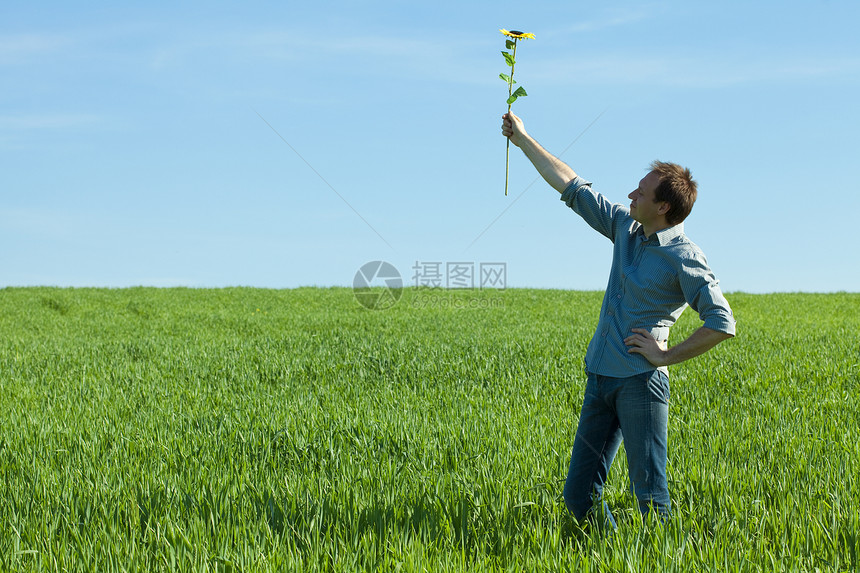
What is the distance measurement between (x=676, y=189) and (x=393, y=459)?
303 centimetres

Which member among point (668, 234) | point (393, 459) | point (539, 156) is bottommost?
point (393, 459)

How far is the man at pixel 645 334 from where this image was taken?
316 cm

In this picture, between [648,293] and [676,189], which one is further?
[648,293]

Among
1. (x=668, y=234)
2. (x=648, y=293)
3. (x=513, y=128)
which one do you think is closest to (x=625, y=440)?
(x=648, y=293)

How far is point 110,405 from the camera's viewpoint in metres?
7.44

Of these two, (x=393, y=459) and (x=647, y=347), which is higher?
(x=647, y=347)

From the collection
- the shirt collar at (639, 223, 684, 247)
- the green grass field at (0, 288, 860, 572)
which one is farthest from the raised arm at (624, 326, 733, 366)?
the green grass field at (0, 288, 860, 572)

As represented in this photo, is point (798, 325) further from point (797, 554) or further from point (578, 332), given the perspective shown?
point (797, 554)

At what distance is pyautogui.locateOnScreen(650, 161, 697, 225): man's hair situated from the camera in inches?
127

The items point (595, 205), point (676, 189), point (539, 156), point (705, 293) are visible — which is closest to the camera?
point (705, 293)

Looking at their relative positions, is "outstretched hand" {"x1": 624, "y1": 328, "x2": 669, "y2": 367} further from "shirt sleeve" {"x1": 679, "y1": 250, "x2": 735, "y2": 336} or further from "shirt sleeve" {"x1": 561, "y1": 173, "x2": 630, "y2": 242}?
"shirt sleeve" {"x1": 561, "y1": 173, "x2": 630, "y2": 242}

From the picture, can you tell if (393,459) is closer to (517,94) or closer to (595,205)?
(595,205)

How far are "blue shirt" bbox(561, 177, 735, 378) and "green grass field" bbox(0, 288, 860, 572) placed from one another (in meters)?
0.92

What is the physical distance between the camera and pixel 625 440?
3.38 meters
